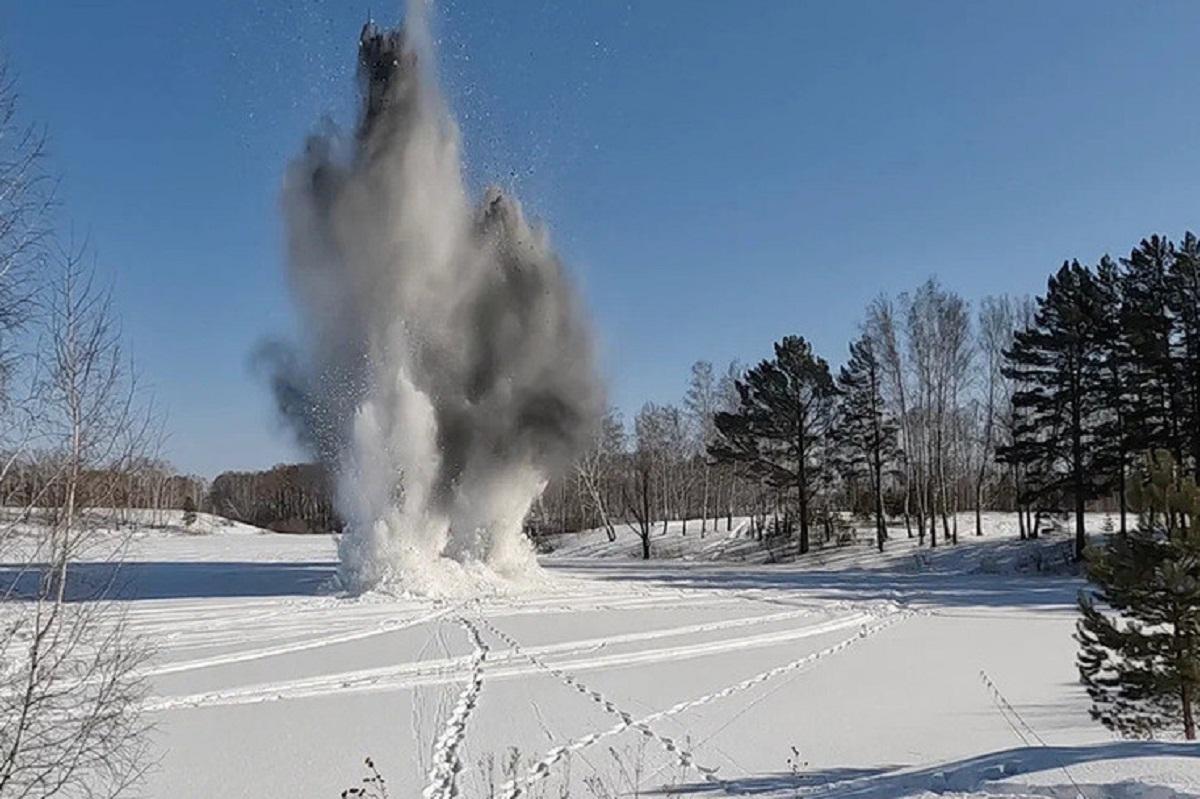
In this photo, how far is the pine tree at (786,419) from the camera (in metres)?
45.1

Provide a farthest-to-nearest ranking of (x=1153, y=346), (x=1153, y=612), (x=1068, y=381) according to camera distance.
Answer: (x=1068, y=381), (x=1153, y=346), (x=1153, y=612)

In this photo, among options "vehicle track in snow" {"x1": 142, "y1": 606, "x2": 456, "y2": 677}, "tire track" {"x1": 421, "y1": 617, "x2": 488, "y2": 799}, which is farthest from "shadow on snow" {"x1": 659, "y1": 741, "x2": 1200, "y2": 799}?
"vehicle track in snow" {"x1": 142, "y1": 606, "x2": 456, "y2": 677}

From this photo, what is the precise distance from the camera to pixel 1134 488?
11.0 metres

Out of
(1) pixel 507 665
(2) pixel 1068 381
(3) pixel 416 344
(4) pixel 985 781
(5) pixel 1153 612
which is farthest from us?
(2) pixel 1068 381

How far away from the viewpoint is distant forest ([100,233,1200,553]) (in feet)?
108

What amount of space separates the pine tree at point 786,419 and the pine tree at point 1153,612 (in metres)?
33.5

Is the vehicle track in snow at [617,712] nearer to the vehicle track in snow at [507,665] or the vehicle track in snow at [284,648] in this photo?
the vehicle track in snow at [507,665]

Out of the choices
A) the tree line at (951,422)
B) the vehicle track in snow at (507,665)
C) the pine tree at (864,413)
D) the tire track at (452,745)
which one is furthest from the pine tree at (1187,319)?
the tire track at (452,745)

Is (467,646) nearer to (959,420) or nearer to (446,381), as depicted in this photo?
(446,381)

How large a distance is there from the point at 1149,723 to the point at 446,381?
23.0 m

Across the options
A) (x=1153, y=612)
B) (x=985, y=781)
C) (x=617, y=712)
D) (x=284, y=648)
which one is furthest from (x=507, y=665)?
(x=985, y=781)

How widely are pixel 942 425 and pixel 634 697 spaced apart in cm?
3549

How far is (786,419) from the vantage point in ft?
148

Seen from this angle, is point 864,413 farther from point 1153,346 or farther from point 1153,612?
point 1153,612
